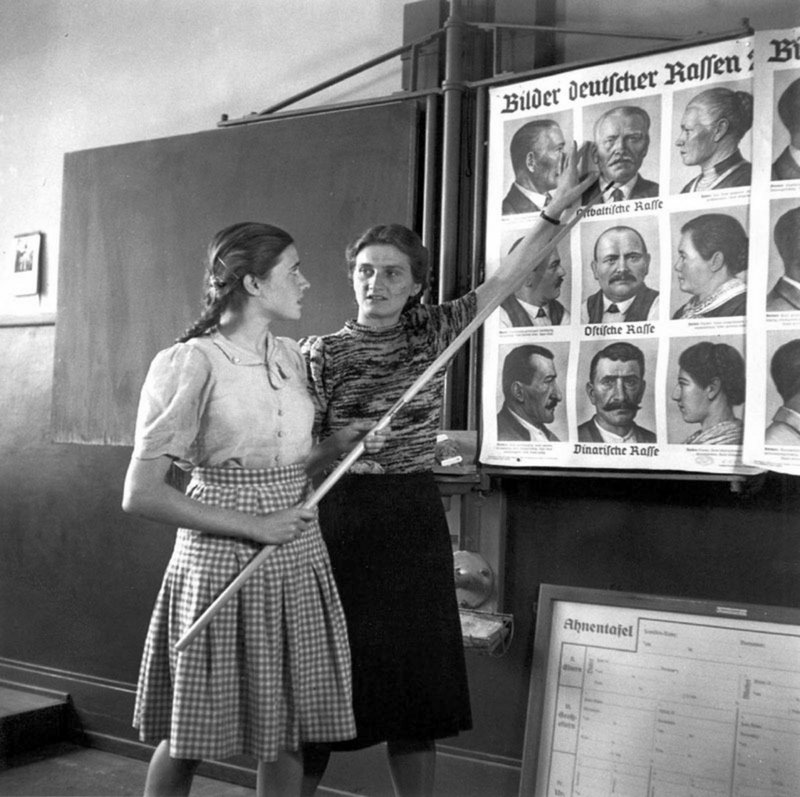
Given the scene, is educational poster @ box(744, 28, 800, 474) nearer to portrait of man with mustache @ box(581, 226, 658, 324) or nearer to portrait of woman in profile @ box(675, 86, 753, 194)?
portrait of woman in profile @ box(675, 86, 753, 194)

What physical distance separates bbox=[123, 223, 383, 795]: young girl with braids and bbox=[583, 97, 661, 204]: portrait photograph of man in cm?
74

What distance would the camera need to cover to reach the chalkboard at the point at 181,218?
2.22 m

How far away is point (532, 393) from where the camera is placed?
6.76 ft

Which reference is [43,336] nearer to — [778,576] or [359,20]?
[359,20]

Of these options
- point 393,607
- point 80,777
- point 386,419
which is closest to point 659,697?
point 393,607

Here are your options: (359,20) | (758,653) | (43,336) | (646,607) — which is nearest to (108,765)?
(43,336)

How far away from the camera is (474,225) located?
2131 mm

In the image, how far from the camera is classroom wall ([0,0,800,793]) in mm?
2002

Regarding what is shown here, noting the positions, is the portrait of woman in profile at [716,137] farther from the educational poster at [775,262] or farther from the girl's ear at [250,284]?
the girl's ear at [250,284]

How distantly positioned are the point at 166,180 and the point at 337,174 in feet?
1.58

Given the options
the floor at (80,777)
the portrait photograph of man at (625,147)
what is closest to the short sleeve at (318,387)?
the portrait photograph of man at (625,147)

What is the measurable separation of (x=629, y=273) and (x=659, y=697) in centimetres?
89

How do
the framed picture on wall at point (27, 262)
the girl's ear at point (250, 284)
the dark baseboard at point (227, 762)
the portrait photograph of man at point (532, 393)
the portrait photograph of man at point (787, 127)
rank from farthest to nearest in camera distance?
the framed picture on wall at point (27, 262) → the dark baseboard at point (227, 762) → the portrait photograph of man at point (532, 393) → the portrait photograph of man at point (787, 127) → the girl's ear at point (250, 284)

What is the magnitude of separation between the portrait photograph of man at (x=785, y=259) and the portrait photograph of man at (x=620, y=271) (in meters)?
0.23
